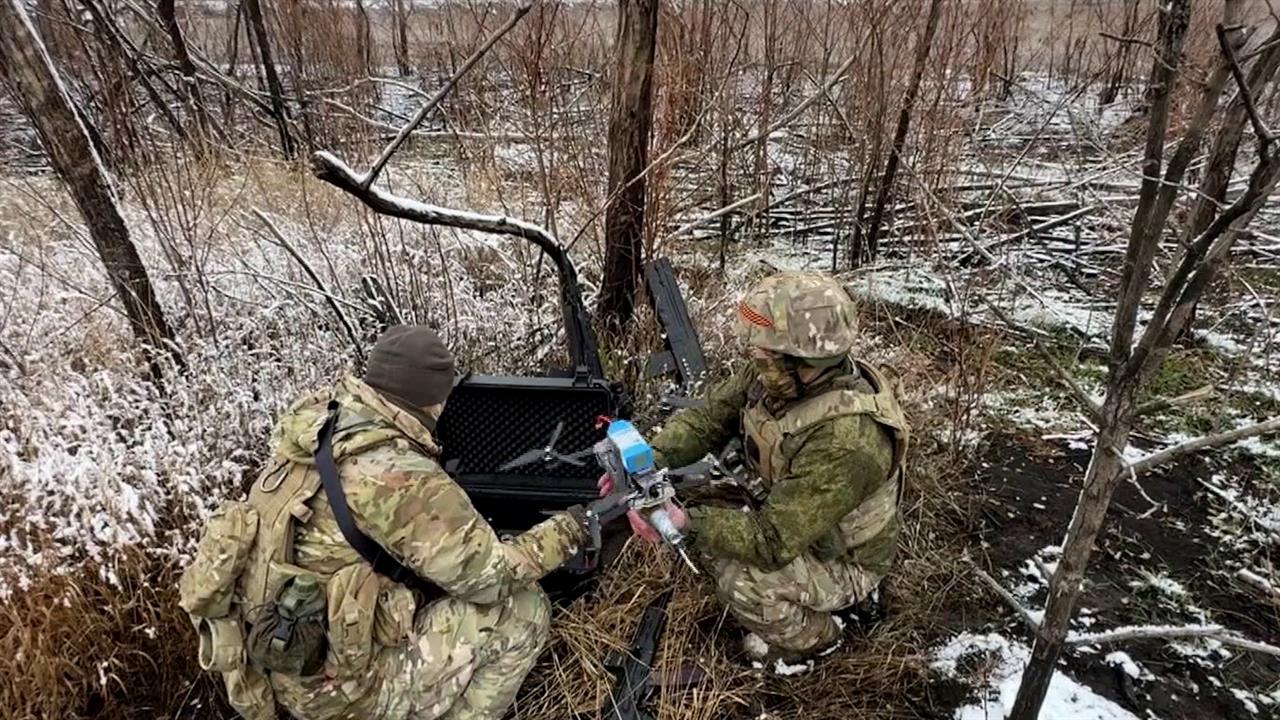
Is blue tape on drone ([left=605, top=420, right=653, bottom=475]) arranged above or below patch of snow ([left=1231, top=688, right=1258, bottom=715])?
above

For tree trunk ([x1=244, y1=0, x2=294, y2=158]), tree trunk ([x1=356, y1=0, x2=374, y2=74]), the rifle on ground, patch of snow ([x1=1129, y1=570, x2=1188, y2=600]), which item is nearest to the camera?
the rifle on ground

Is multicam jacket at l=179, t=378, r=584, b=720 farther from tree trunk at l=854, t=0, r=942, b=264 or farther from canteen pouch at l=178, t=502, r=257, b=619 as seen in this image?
tree trunk at l=854, t=0, r=942, b=264

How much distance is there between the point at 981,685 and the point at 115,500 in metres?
2.76

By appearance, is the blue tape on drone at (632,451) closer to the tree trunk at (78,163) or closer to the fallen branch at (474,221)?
the fallen branch at (474,221)

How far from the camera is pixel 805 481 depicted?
2.19 meters

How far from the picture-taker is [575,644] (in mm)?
2537

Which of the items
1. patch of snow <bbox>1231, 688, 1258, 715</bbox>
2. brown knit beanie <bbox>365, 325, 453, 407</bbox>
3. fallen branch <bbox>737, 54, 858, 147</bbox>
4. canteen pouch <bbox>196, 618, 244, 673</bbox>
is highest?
fallen branch <bbox>737, 54, 858, 147</bbox>

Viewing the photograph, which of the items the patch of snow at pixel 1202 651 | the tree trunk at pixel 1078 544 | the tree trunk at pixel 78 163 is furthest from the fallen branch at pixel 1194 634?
the tree trunk at pixel 78 163

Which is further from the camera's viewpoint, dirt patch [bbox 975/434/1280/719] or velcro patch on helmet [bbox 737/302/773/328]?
dirt patch [bbox 975/434/1280/719]

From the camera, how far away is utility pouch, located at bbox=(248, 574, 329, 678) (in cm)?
186

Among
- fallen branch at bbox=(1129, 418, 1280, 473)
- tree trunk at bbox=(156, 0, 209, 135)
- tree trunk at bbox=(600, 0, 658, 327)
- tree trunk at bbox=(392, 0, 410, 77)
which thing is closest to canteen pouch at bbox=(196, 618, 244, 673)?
fallen branch at bbox=(1129, 418, 1280, 473)

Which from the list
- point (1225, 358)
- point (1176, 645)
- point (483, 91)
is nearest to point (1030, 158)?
point (1225, 358)

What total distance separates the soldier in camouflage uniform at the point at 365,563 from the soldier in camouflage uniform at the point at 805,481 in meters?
0.54

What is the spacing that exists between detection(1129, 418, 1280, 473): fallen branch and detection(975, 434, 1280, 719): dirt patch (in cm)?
72
